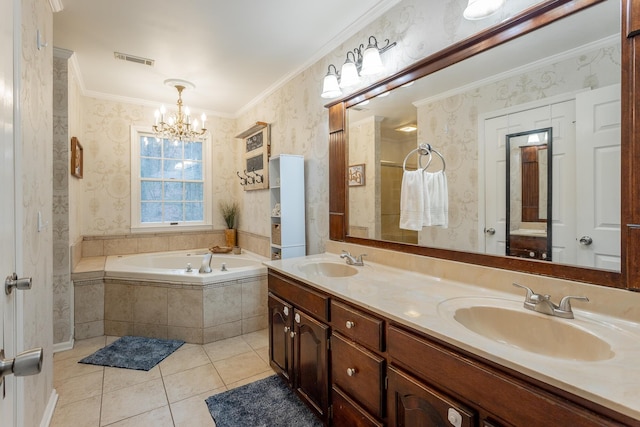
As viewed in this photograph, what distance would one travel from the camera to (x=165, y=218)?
162 inches

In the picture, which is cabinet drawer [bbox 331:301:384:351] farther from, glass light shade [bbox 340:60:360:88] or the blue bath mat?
the blue bath mat

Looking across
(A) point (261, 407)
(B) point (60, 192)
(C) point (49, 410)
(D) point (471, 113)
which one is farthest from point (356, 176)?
(B) point (60, 192)

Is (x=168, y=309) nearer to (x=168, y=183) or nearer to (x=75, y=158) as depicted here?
(x=75, y=158)

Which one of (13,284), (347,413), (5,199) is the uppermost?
(5,199)

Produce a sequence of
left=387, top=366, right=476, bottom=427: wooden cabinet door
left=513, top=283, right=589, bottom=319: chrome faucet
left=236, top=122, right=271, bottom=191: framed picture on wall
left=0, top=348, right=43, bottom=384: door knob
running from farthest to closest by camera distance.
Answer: left=236, top=122, right=271, bottom=191: framed picture on wall
left=513, top=283, right=589, bottom=319: chrome faucet
left=387, top=366, right=476, bottom=427: wooden cabinet door
left=0, top=348, right=43, bottom=384: door knob

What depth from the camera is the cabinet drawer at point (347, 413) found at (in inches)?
51.4

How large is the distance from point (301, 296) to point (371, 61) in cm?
154

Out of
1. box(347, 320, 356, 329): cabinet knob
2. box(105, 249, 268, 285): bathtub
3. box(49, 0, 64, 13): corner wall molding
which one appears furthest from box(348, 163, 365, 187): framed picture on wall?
box(49, 0, 64, 13): corner wall molding

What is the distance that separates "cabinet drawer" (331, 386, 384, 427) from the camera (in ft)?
4.28

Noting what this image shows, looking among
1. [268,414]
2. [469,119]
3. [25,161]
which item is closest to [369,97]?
[469,119]

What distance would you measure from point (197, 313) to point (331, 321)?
68.6 inches

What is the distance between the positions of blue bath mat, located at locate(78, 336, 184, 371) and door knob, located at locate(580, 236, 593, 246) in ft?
9.25

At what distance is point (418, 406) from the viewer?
3.55 ft

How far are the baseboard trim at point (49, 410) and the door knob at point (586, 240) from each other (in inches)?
108
